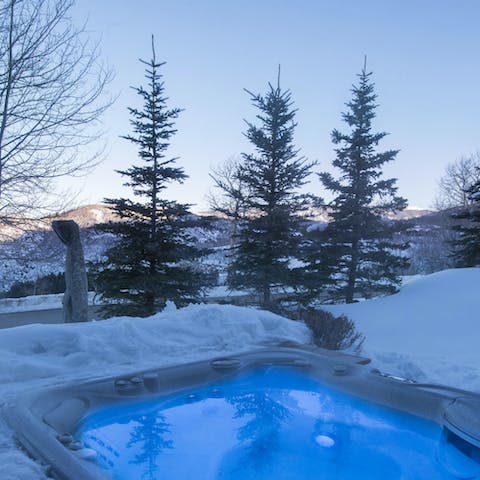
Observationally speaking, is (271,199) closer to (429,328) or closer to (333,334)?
(429,328)

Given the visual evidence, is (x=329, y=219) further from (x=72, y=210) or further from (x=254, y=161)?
(x=72, y=210)

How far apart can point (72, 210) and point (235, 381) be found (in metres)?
5.87

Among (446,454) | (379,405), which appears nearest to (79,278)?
(379,405)

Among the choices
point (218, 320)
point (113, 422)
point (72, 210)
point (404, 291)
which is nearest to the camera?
point (113, 422)

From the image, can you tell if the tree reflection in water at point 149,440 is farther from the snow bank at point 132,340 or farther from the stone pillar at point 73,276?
the stone pillar at point 73,276

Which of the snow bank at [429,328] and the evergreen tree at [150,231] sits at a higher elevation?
the evergreen tree at [150,231]

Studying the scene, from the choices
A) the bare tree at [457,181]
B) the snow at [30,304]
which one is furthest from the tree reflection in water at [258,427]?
the bare tree at [457,181]

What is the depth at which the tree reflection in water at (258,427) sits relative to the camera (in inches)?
150

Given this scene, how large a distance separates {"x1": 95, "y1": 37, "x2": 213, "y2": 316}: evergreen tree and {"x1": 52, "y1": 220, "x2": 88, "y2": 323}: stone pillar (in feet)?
15.7

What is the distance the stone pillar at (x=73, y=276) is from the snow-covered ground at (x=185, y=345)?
5.97 feet

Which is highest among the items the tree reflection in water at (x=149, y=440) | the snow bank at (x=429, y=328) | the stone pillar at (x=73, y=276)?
the stone pillar at (x=73, y=276)

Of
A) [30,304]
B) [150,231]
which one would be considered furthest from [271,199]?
[30,304]

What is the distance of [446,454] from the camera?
144 inches

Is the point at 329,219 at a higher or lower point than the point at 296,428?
higher
